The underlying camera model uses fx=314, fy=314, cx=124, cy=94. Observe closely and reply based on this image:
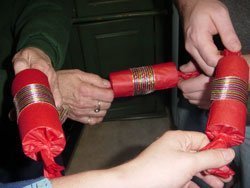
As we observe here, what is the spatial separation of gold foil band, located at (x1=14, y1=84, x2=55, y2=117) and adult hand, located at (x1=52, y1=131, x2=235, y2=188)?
170 mm

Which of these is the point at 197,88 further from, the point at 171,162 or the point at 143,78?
the point at 171,162

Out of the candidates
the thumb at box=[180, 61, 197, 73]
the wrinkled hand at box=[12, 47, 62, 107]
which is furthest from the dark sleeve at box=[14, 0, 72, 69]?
the thumb at box=[180, 61, 197, 73]

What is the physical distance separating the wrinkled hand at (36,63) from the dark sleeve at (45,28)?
0.15 feet

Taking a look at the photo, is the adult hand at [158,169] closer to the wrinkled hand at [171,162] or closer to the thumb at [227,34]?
the wrinkled hand at [171,162]

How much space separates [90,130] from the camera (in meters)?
2.02

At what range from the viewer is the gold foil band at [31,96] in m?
0.62

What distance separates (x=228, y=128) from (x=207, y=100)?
0.32m

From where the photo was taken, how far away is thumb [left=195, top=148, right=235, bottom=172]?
56 cm

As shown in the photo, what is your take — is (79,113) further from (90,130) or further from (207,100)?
(90,130)

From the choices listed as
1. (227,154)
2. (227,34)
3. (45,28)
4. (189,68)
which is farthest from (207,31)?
(45,28)

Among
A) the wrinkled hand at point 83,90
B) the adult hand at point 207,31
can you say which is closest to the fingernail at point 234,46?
the adult hand at point 207,31

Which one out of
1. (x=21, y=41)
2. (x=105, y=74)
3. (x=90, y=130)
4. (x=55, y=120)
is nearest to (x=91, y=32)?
(x=105, y=74)

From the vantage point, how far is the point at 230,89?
2.07ft

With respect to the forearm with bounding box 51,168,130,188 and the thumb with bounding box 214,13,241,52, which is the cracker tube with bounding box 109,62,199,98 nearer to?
the thumb with bounding box 214,13,241,52
